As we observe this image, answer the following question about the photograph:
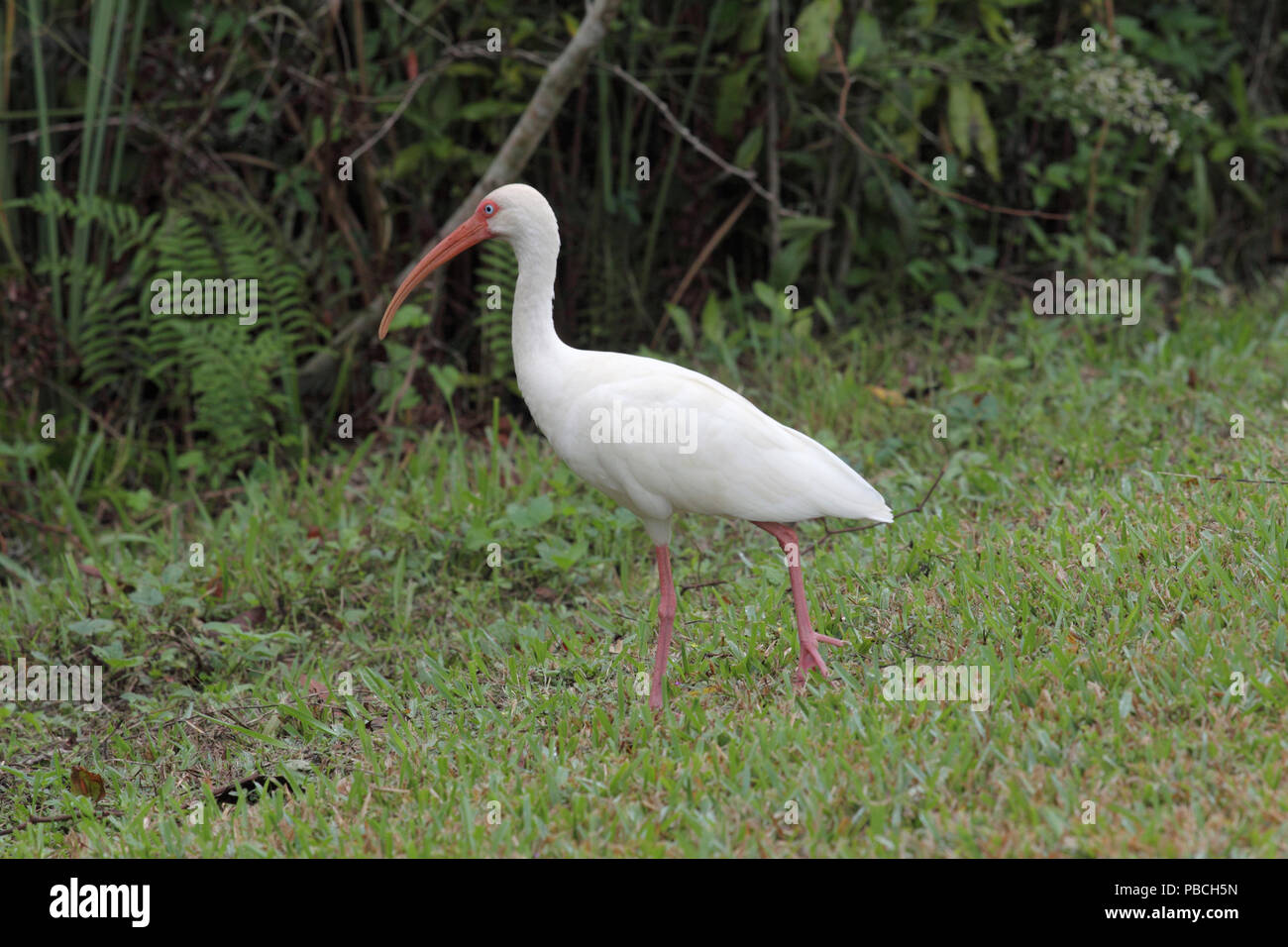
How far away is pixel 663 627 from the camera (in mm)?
4406

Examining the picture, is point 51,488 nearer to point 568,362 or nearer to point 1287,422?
point 568,362

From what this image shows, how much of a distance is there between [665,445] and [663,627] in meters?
0.60

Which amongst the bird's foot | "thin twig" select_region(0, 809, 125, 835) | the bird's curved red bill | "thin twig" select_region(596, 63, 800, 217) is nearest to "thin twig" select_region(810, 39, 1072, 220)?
"thin twig" select_region(596, 63, 800, 217)

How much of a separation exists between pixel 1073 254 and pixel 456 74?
12.4ft

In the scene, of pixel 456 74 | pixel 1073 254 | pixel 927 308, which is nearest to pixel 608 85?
pixel 456 74

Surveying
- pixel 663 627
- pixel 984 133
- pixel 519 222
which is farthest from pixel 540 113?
pixel 663 627

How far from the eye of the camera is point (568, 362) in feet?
14.4

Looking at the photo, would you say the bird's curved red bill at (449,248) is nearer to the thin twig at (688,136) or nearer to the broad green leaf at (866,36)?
the thin twig at (688,136)

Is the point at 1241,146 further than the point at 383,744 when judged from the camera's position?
Yes

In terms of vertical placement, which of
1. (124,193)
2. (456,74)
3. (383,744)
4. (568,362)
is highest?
(456,74)
